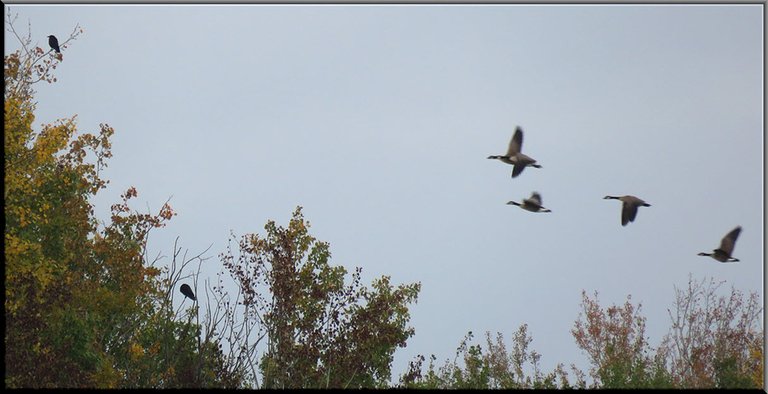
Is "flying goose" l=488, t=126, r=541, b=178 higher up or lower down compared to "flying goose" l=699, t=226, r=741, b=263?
higher up

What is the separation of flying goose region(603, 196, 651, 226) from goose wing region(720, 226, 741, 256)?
1682mm

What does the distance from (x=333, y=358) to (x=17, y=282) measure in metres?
7.62

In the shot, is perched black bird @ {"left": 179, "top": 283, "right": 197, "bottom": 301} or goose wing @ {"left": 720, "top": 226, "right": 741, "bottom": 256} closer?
goose wing @ {"left": 720, "top": 226, "right": 741, "bottom": 256}

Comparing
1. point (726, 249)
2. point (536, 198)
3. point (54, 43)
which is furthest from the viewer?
point (54, 43)

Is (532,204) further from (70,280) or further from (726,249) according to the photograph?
(70,280)

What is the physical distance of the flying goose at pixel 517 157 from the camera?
49.7 ft

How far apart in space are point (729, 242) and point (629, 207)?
6.75ft

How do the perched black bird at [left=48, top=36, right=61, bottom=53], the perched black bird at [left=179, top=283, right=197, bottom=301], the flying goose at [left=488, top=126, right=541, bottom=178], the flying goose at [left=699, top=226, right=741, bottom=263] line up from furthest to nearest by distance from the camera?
the perched black bird at [left=48, top=36, right=61, bottom=53], the perched black bird at [left=179, top=283, right=197, bottom=301], the flying goose at [left=488, top=126, right=541, bottom=178], the flying goose at [left=699, top=226, right=741, bottom=263]

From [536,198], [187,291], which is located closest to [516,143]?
[536,198]

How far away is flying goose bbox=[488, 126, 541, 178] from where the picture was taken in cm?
1515

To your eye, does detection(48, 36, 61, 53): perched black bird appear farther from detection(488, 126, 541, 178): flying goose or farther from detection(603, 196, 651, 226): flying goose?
detection(603, 196, 651, 226): flying goose

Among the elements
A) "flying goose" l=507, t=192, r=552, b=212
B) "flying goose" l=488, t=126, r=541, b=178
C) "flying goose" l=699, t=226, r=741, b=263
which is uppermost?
"flying goose" l=488, t=126, r=541, b=178

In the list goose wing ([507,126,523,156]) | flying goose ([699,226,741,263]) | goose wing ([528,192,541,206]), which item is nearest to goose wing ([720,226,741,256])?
flying goose ([699,226,741,263])

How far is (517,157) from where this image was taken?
15.3 m
